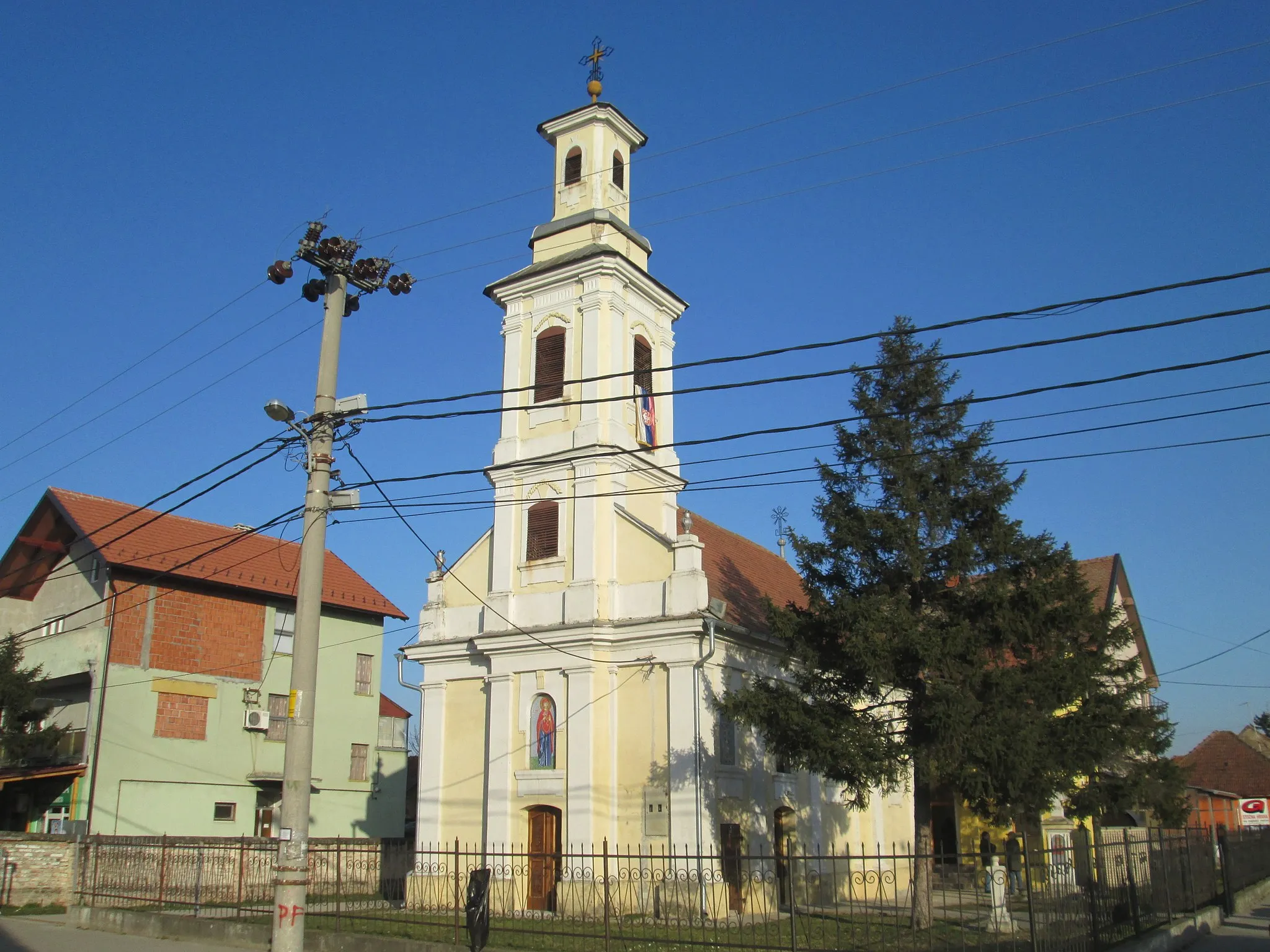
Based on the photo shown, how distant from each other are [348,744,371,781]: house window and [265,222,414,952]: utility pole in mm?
23056

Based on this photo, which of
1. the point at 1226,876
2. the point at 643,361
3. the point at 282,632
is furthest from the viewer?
the point at 282,632

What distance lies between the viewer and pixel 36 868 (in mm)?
25297

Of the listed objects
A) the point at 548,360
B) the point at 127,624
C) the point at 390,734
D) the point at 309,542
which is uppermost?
the point at 548,360

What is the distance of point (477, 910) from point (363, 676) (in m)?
24.2

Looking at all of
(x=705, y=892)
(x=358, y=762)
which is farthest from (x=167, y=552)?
(x=705, y=892)

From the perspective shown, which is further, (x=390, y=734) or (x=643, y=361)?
(x=390, y=734)

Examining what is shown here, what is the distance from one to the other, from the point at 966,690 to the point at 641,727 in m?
8.07

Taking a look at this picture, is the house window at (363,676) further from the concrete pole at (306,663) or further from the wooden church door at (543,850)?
the concrete pole at (306,663)

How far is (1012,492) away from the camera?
2045cm

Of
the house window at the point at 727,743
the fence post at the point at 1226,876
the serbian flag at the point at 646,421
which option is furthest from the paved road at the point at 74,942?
the serbian flag at the point at 646,421

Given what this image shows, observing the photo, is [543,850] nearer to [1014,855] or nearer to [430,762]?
[430,762]

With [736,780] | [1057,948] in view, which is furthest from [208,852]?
[1057,948]

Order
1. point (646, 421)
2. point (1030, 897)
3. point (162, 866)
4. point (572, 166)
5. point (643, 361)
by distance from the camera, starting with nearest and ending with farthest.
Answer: point (1030, 897), point (162, 866), point (646, 421), point (643, 361), point (572, 166)

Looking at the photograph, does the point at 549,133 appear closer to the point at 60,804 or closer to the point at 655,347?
the point at 655,347
